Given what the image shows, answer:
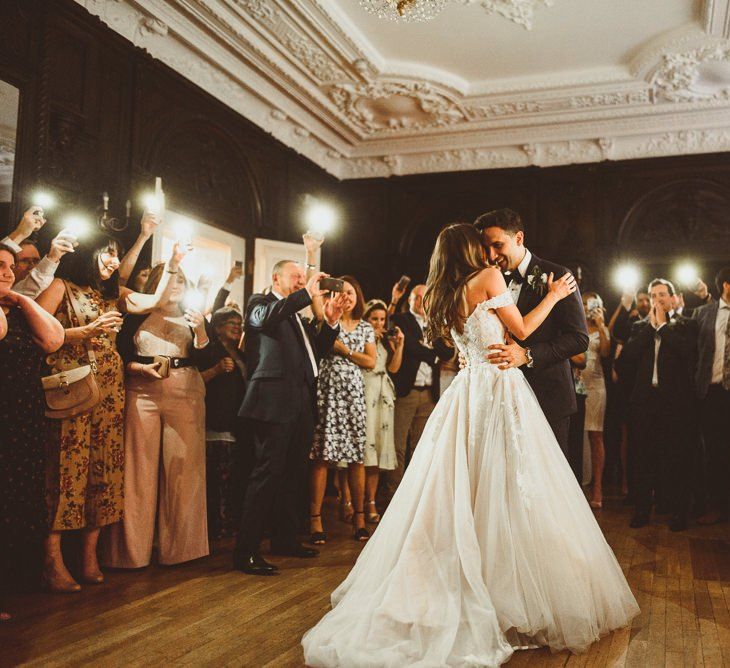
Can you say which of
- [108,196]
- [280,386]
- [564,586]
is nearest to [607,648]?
[564,586]

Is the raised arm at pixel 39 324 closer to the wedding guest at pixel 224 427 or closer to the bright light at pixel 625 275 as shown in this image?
the wedding guest at pixel 224 427

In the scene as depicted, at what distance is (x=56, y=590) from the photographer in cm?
300

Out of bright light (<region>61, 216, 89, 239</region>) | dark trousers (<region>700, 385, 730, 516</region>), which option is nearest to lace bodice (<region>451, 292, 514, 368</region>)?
bright light (<region>61, 216, 89, 239</region>)

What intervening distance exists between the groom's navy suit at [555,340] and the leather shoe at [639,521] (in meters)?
2.17

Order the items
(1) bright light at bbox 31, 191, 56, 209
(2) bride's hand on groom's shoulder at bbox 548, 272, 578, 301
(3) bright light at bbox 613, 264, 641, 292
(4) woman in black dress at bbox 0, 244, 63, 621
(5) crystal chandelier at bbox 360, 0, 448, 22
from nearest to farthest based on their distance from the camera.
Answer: (4) woman in black dress at bbox 0, 244, 63, 621 → (2) bride's hand on groom's shoulder at bbox 548, 272, 578, 301 → (1) bright light at bbox 31, 191, 56, 209 → (5) crystal chandelier at bbox 360, 0, 448, 22 → (3) bright light at bbox 613, 264, 641, 292

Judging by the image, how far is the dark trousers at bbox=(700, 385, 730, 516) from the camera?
15.8ft

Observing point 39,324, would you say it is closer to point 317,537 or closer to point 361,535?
point 317,537

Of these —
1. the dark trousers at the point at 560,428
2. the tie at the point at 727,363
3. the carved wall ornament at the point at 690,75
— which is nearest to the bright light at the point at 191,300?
the dark trousers at the point at 560,428

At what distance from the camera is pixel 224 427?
4.12 meters

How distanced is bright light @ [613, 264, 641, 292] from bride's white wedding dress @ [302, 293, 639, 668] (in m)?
4.79

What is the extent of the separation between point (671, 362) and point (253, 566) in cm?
328

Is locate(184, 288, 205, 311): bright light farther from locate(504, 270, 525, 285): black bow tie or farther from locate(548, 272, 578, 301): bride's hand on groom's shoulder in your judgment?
locate(548, 272, 578, 301): bride's hand on groom's shoulder

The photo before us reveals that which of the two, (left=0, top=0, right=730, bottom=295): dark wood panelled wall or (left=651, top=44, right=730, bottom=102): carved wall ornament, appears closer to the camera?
(left=0, top=0, right=730, bottom=295): dark wood panelled wall

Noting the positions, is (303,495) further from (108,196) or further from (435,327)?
(108,196)
